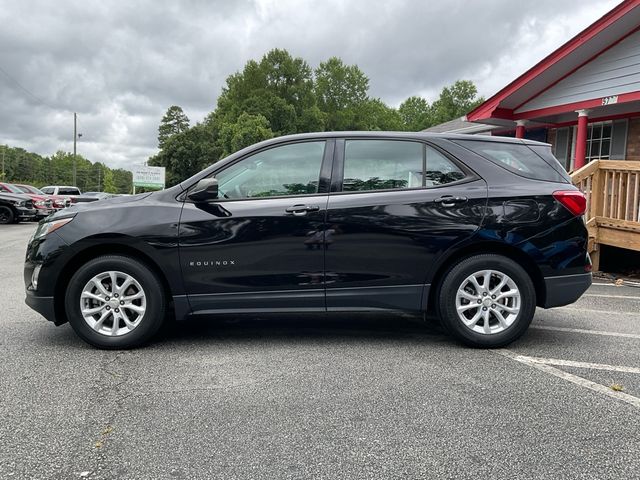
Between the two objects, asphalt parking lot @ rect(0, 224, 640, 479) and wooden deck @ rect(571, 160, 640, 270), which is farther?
wooden deck @ rect(571, 160, 640, 270)

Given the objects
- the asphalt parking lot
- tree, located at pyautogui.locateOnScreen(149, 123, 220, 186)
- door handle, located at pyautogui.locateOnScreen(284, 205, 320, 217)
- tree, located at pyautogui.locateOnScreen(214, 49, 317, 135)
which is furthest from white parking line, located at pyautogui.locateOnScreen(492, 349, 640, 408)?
tree, located at pyautogui.locateOnScreen(214, 49, 317, 135)

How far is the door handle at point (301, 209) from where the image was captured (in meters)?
4.07

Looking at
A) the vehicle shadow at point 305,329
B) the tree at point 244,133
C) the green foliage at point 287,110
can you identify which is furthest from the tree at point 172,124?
the vehicle shadow at point 305,329

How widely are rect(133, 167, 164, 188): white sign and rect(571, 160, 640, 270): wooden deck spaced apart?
76.7 ft

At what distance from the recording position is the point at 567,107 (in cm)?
1166

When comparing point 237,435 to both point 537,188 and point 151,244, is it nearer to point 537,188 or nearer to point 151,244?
point 151,244

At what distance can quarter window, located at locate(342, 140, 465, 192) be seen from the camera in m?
4.25

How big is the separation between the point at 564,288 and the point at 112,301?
3656 mm

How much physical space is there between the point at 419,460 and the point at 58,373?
2594 mm

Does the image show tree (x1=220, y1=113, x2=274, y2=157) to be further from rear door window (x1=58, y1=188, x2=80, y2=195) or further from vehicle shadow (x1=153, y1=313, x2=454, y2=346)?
vehicle shadow (x1=153, y1=313, x2=454, y2=346)

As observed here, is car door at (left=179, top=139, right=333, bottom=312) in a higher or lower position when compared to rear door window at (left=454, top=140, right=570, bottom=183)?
lower

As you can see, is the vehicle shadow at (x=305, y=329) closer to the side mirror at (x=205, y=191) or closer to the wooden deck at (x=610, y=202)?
the side mirror at (x=205, y=191)

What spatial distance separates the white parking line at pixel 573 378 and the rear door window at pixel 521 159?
1483 mm

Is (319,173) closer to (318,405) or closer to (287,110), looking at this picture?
(318,405)
